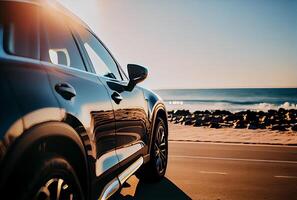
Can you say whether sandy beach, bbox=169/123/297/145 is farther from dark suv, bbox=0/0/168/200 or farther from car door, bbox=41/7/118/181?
car door, bbox=41/7/118/181

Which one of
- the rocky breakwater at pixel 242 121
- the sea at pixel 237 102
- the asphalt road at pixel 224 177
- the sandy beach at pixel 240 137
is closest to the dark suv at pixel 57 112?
the asphalt road at pixel 224 177

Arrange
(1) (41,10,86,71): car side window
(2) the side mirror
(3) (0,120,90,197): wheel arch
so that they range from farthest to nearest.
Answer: (2) the side mirror < (1) (41,10,86,71): car side window < (3) (0,120,90,197): wheel arch

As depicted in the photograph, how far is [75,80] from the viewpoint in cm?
238

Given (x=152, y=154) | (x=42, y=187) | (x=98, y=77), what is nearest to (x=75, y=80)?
(x=98, y=77)

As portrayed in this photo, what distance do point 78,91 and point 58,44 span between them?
504mm

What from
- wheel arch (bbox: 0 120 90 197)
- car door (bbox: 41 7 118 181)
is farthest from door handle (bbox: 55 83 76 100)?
wheel arch (bbox: 0 120 90 197)

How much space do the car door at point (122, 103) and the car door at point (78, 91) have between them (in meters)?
0.19

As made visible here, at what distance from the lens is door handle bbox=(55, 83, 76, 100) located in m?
2.04

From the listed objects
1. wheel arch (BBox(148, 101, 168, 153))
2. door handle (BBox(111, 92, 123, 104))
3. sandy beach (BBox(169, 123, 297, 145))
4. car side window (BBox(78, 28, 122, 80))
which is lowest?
sandy beach (BBox(169, 123, 297, 145))

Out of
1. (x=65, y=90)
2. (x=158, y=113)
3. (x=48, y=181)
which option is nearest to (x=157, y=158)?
(x=158, y=113)

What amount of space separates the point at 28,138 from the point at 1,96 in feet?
0.72

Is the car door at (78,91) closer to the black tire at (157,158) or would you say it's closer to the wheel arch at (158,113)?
the wheel arch at (158,113)

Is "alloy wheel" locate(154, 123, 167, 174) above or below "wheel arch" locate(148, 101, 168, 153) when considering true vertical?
below

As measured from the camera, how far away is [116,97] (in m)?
3.12
